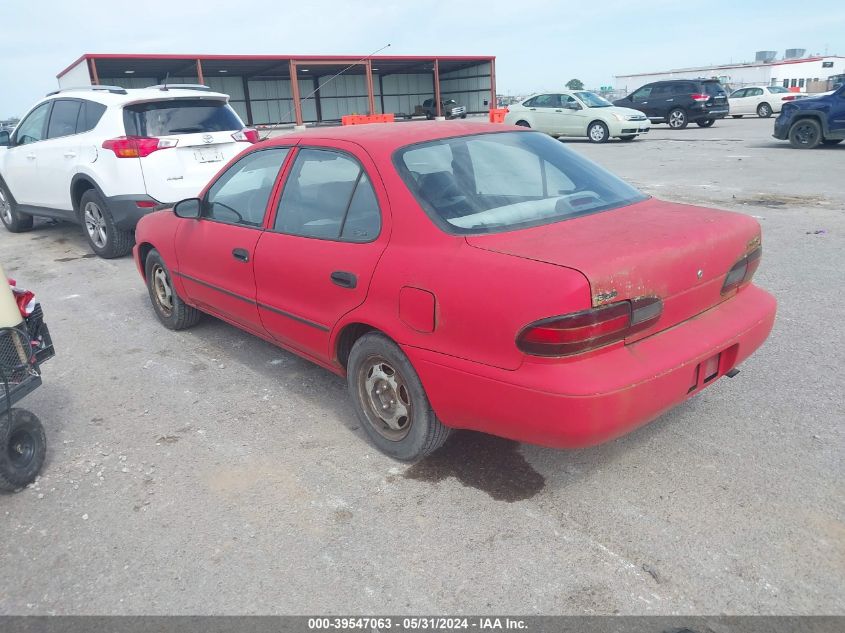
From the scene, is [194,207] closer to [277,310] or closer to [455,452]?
[277,310]

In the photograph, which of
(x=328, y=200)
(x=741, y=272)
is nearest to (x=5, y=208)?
(x=328, y=200)

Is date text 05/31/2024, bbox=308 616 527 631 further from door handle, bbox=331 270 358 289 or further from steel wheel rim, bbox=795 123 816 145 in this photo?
steel wheel rim, bbox=795 123 816 145

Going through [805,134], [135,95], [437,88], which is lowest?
[805,134]

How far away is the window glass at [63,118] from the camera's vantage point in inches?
301

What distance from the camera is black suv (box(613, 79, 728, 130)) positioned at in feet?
76.6

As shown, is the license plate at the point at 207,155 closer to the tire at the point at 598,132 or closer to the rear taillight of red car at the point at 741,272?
the rear taillight of red car at the point at 741,272

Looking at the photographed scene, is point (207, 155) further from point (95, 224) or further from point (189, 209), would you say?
point (189, 209)

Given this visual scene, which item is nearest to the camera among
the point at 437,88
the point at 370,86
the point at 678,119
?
the point at 678,119

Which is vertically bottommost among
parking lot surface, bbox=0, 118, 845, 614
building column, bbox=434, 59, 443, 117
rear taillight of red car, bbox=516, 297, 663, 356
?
parking lot surface, bbox=0, 118, 845, 614

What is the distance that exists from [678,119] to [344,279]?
2398 centimetres

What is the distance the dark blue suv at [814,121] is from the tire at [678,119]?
26.7 ft

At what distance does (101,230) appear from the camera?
7629mm

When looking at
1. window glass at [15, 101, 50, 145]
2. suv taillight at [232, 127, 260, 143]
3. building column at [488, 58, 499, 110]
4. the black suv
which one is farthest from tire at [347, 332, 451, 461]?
building column at [488, 58, 499, 110]

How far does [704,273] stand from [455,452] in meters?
1.44
